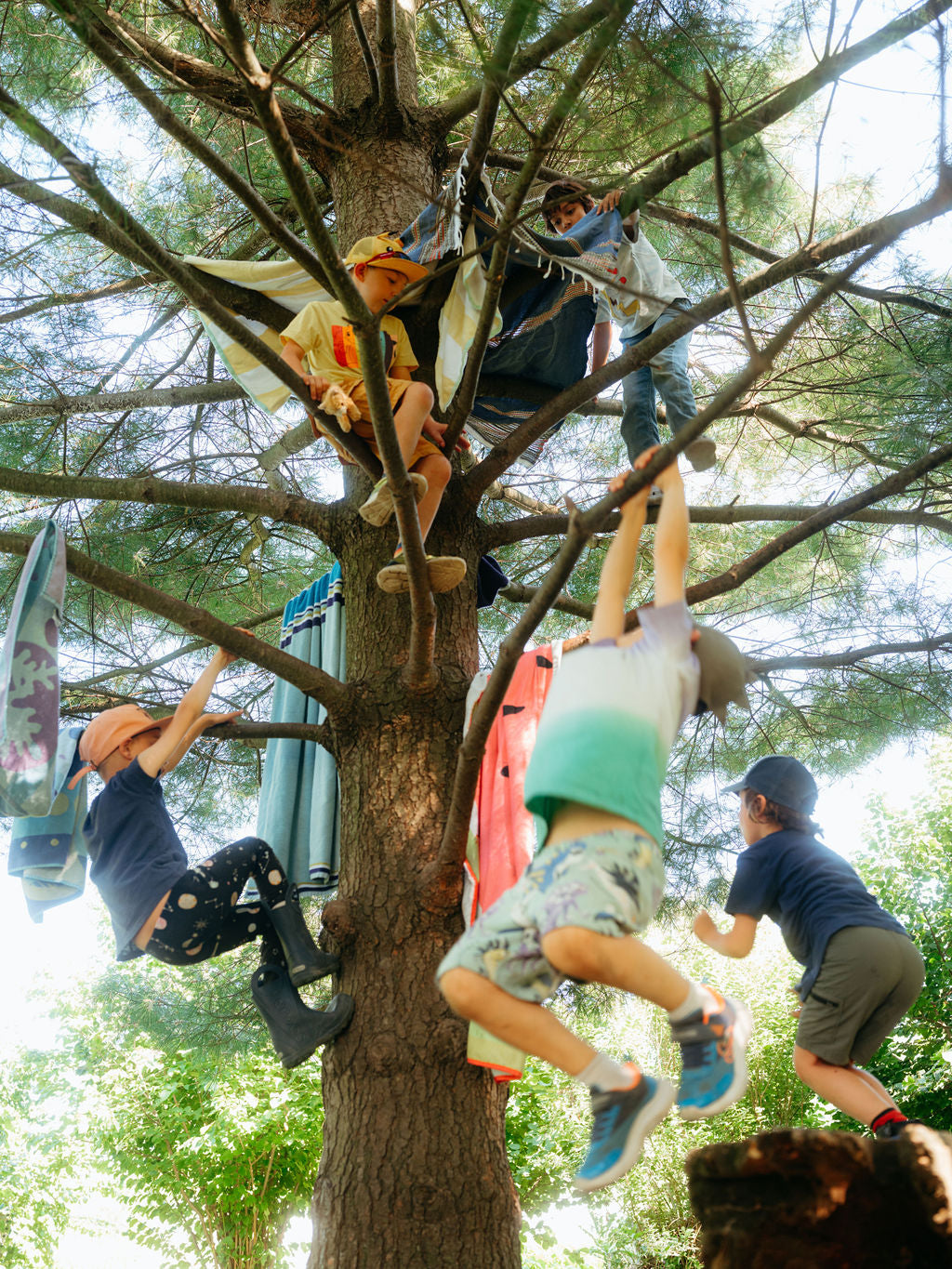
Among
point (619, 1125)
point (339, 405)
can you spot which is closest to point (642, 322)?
point (339, 405)

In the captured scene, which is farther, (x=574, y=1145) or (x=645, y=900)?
(x=574, y=1145)

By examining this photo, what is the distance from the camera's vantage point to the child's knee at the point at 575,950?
4.96 feet

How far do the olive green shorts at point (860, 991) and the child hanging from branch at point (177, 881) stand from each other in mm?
1184

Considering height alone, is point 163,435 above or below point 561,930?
above

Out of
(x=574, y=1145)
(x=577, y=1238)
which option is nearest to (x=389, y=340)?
(x=574, y=1145)

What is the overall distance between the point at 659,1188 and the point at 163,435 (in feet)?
24.6

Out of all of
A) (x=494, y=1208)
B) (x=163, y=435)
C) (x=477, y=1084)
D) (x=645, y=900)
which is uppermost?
(x=163, y=435)

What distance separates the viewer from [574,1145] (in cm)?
838

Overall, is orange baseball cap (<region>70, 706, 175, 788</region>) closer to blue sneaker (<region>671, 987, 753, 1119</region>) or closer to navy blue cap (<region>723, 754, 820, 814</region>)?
navy blue cap (<region>723, 754, 820, 814</region>)

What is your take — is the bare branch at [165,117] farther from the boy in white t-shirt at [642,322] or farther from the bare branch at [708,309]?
the boy in white t-shirt at [642,322]

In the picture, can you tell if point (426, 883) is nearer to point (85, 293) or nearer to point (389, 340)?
point (389, 340)

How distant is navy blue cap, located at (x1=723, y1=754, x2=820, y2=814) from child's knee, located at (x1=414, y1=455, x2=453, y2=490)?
1.12 m

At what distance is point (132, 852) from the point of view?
2600 millimetres

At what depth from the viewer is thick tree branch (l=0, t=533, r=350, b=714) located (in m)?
2.22
